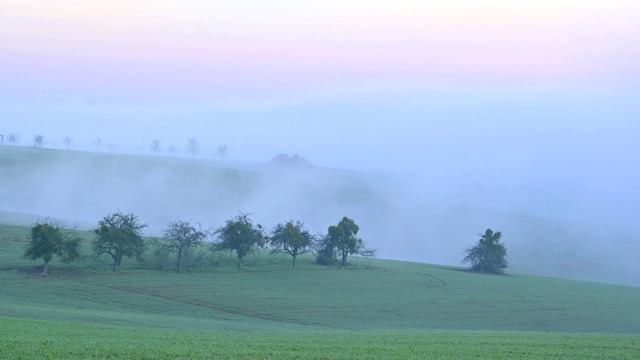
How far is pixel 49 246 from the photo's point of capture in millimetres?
50500

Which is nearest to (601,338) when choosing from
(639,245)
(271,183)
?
(639,245)

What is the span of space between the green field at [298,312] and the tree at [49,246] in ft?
3.05

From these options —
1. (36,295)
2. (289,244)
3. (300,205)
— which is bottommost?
(36,295)

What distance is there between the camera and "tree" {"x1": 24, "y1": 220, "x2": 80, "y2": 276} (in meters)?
50.2

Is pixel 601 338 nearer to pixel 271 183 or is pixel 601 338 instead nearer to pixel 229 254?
pixel 229 254

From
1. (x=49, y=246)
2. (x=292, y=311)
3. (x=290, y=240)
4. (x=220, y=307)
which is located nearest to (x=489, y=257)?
(x=290, y=240)

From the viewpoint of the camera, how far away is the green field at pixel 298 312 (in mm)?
19516

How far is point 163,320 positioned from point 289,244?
1331 inches

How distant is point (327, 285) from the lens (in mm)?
53969

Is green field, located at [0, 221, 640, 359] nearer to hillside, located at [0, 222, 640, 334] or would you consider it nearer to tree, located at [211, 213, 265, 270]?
hillside, located at [0, 222, 640, 334]

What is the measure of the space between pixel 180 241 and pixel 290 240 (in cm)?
1119

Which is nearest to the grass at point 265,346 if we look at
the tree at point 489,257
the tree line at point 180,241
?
the tree line at point 180,241

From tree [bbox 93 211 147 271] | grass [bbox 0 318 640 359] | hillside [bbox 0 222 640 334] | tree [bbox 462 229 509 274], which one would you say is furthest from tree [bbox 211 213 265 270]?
grass [bbox 0 318 640 359]

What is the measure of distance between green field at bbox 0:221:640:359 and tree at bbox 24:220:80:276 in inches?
36.6
